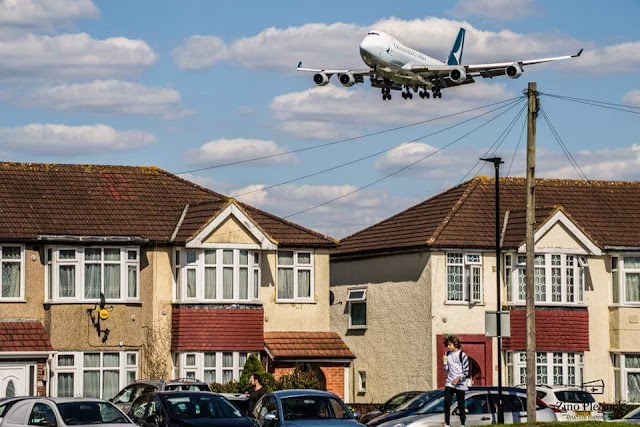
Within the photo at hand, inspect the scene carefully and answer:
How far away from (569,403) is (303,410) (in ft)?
41.7

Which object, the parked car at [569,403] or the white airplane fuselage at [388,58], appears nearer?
the parked car at [569,403]

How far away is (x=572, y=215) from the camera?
5231 cm

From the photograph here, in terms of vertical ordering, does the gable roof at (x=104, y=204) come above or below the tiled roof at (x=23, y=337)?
above

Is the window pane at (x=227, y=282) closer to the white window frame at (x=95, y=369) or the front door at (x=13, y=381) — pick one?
the white window frame at (x=95, y=369)

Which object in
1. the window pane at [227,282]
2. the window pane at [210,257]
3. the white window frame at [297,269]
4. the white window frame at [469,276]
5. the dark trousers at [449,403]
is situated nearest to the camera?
the dark trousers at [449,403]

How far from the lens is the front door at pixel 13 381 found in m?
42.4

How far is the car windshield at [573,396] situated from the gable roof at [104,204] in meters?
11.4

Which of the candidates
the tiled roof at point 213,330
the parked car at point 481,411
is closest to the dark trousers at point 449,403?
the parked car at point 481,411

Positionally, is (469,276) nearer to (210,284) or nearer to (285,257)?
(285,257)

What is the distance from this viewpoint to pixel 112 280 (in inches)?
1773

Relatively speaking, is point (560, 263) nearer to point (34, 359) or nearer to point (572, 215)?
point (572, 215)

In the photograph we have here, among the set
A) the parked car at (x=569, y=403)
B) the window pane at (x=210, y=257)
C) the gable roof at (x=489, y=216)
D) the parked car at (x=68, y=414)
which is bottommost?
the parked car at (x=569, y=403)

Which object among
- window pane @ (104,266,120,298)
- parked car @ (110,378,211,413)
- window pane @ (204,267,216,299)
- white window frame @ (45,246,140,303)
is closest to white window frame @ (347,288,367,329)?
window pane @ (204,267,216,299)

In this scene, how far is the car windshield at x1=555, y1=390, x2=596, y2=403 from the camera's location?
38594 mm
